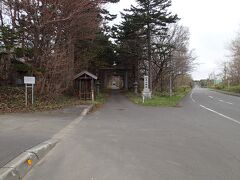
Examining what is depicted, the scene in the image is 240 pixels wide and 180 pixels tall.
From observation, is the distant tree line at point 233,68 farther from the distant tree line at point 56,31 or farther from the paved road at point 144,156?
the paved road at point 144,156

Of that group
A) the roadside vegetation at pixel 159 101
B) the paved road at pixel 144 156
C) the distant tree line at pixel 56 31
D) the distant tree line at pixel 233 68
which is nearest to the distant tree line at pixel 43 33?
the distant tree line at pixel 56 31

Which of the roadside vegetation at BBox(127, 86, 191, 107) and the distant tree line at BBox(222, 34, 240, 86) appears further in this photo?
the distant tree line at BBox(222, 34, 240, 86)

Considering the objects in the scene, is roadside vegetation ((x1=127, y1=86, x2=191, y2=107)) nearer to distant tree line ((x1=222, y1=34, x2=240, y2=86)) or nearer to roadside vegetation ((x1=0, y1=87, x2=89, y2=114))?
roadside vegetation ((x1=0, y1=87, x2=89, y2=114))

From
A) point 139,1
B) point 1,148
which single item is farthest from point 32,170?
point 139,1

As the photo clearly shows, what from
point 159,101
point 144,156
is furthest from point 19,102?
point 144,156

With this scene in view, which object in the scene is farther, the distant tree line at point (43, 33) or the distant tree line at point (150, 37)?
the distant tree line at point (150, 37)

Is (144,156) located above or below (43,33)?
below

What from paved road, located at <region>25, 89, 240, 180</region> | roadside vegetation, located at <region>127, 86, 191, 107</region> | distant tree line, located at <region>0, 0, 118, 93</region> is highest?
distant tree line, located at <region>0, 0, 118, 93</region>

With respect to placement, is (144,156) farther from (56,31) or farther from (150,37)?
(150,37)

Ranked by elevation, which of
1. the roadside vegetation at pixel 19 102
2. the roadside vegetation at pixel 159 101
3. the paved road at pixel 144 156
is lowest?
the paved road at pixel 144 156

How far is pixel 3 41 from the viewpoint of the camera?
17.9 meters

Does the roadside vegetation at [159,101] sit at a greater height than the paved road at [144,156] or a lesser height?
greater

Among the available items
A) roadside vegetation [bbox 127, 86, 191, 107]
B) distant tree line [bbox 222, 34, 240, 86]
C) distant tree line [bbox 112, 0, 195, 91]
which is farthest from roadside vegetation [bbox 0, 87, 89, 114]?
distant tree line [bbox 222, 34, 240, 86]

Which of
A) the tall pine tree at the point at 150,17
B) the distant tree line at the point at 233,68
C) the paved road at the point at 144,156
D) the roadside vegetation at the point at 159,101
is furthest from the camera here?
the distant tree line at the point at 233,68
